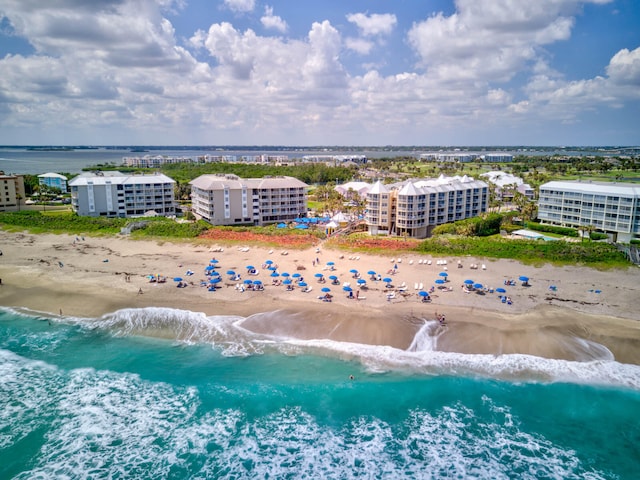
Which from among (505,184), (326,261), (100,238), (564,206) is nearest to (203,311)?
(326,261)

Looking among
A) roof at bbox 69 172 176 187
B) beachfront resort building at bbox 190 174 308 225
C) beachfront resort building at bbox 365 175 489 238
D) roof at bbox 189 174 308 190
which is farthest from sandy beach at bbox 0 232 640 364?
roof at bbox 69 172 176 187

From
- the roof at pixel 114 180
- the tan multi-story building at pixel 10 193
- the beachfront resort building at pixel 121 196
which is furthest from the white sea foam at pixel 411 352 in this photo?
the tan multi-story building at pixel 10 193

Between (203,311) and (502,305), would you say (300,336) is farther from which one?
(502,305)

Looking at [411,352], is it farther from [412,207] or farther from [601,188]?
[601,188]

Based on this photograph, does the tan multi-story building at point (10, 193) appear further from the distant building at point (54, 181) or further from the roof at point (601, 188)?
the roof at point (601, 188)

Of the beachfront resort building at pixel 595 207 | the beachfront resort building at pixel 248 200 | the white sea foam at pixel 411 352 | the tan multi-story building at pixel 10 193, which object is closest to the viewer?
the white sea foam at pixel 411 352

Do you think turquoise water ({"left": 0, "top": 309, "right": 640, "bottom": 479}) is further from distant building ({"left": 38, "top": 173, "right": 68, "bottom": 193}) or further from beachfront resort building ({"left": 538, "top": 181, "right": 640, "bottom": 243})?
distant building ({"left": 38, "top": 173, "right": 68, "bottom": 193})

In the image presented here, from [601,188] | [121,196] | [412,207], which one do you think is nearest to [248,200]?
[121,196]
